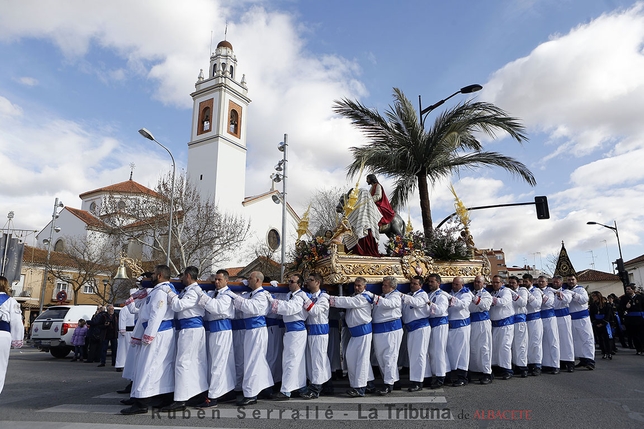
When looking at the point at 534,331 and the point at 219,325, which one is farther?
the point at 534,331

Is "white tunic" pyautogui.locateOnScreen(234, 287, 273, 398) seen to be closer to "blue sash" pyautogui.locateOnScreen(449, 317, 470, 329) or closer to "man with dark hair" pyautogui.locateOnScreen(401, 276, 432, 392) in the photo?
"man with dark hair" pyautogui.locateOnScreen(401, 276, 432, 392)

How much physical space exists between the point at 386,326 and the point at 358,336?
0.51 m

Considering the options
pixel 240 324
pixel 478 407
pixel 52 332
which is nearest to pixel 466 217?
pixel 478 407

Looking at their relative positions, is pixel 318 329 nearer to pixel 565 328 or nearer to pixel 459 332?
pixel 459 332

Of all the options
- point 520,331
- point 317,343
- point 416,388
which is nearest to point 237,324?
point 317,343

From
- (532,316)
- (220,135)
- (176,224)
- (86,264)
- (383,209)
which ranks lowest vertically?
(532,316)

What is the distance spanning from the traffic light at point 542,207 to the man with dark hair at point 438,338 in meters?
9.68

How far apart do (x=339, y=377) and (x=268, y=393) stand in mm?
2360

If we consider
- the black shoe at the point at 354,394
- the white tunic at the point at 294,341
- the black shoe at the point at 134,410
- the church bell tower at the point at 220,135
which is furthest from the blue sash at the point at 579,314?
the church bell tower at the point at 220,135

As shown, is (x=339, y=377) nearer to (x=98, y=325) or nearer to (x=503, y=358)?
(x=503, y=358)

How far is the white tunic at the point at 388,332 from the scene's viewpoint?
22.7ft

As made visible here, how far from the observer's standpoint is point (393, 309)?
708cm

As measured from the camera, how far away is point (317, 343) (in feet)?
22.2

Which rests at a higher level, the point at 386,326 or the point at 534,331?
the point at 386,326
